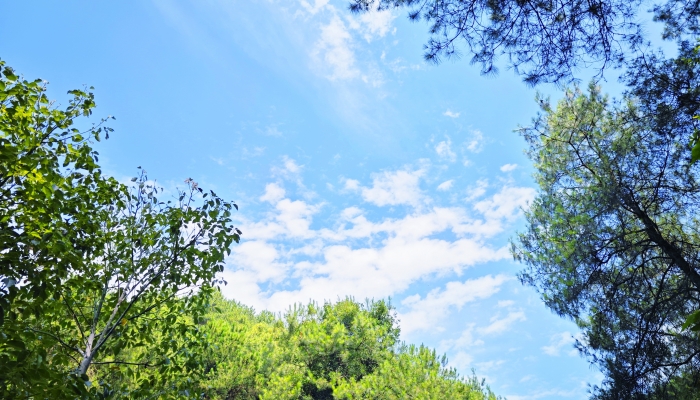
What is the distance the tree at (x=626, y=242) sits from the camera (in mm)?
7641

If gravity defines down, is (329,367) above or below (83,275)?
above

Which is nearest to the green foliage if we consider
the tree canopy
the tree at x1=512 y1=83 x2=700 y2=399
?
the tree at x1=512 y1=83 x2=700 y2=399

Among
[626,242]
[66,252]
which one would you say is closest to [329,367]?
[626,242]

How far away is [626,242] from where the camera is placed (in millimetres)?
8125

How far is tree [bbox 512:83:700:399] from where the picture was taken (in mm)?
7641

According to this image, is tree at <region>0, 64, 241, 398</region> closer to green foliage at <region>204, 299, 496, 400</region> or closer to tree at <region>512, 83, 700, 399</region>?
tree at <region>512, 83, 700, 399</region>

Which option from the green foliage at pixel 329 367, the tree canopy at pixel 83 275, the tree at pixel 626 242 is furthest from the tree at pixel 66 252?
the green foliage at pixel 329 367

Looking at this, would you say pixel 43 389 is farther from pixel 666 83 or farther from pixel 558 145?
pixel 558 145

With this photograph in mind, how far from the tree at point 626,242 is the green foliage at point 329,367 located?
806 centimetres

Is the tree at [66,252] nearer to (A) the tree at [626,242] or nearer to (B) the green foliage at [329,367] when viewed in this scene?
(A) the tree at [626,242]

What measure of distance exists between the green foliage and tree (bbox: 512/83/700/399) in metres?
8.06

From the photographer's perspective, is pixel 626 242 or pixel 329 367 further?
pixel 329 367

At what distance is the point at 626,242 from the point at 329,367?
14167mm

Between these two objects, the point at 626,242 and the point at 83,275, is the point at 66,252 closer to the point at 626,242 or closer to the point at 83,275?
the point at 83,275
